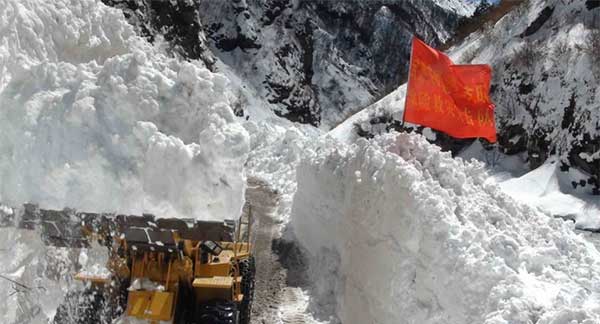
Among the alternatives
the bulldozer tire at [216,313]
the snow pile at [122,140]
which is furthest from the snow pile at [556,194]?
the snow pile at [122,140]

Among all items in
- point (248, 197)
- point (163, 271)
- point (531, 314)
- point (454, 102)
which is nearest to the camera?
point (531, 314)

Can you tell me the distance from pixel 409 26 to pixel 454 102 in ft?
207

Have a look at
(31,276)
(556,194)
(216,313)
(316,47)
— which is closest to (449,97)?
(216,313)

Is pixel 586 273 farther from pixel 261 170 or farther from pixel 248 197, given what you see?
pixel 261 170

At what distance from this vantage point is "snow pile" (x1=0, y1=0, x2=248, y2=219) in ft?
18.1

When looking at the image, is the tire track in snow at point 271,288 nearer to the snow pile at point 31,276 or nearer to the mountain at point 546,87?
the snow pile at point 31,276

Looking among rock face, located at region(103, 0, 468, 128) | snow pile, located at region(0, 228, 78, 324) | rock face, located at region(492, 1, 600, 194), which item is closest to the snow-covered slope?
rock face, located at region(492, 1, 600, 194)

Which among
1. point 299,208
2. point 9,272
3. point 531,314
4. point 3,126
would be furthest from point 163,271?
point 299,208

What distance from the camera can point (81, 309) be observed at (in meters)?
6.05

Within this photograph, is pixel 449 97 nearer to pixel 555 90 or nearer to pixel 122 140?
pixel 122 140

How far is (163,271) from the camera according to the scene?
19.9 feet

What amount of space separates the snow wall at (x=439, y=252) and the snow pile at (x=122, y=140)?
2.22 m

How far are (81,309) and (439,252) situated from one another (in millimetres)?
3839

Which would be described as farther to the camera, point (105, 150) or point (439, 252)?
point (439, 252)
